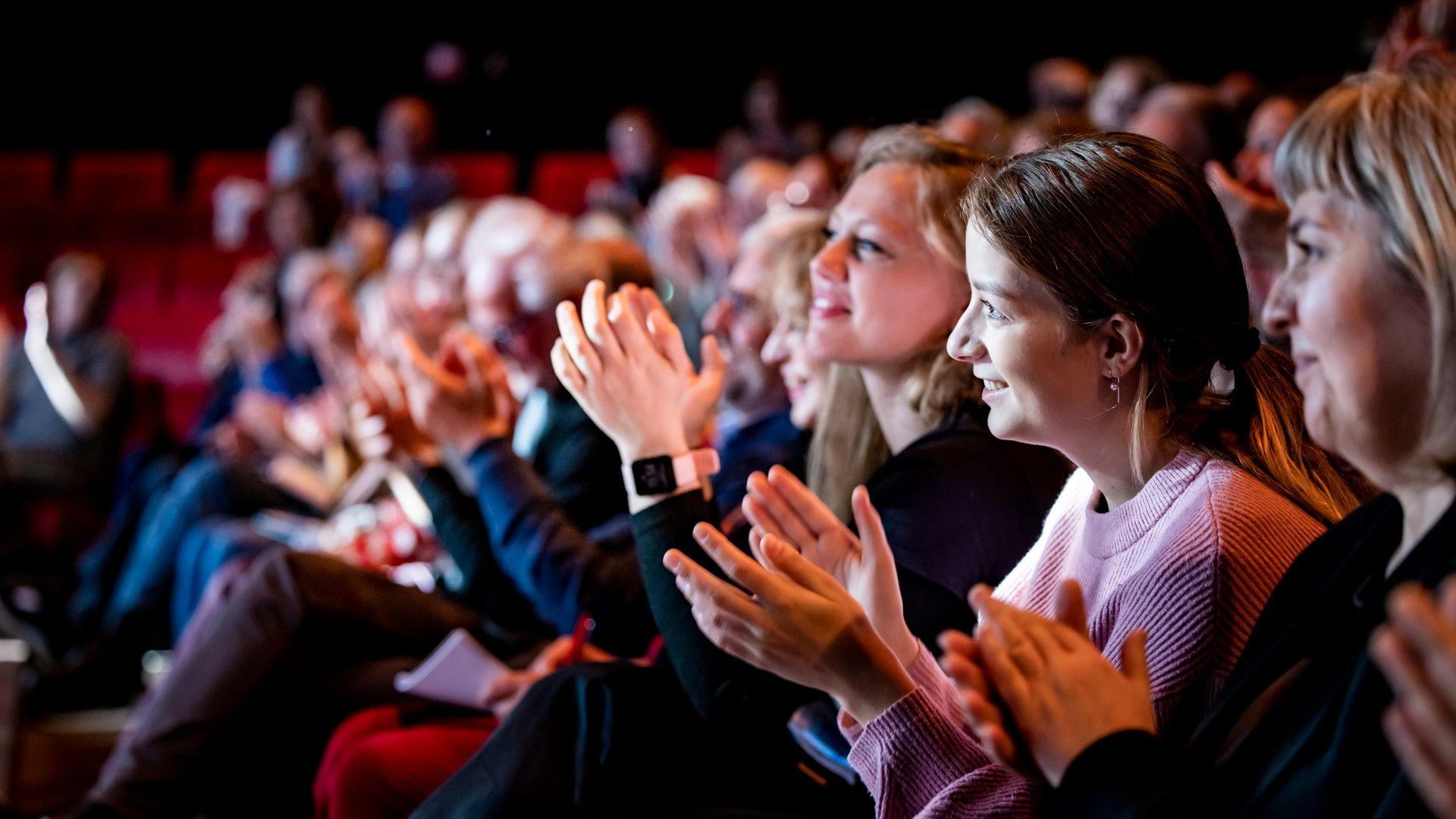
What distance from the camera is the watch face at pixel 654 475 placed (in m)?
→ 1.49

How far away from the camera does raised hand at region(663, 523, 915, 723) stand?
1.04 metres

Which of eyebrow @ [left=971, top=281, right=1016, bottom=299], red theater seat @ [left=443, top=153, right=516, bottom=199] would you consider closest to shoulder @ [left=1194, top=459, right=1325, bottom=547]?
eyebrow @ [left=971, top=281, right=1016, bottom=299]

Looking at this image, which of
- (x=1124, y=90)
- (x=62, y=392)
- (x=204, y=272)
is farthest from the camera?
(x=204, y=272)

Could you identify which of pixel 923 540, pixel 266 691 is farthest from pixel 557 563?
pixel 923 540

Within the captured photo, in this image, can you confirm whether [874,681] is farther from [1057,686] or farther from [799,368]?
[799,368]

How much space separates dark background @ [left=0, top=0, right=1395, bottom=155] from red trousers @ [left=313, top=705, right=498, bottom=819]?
6.35 metres

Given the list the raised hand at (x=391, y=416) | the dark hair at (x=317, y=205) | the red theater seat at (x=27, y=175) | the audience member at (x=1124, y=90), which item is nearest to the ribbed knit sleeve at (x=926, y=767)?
the raised hand at (x=391, y=416)

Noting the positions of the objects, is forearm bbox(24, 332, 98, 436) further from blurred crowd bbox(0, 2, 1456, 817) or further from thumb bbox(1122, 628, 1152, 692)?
thumb bbox(1122, 628, 1152, 692)

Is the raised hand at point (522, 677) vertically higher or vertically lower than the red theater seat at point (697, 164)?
higher

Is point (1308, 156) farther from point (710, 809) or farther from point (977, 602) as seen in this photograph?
point (710, 809)

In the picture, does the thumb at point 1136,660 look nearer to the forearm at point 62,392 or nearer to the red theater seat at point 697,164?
the forearm at point 62,392

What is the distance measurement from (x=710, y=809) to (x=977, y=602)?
64 cm

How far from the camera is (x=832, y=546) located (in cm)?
115

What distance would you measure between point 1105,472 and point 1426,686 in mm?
581
